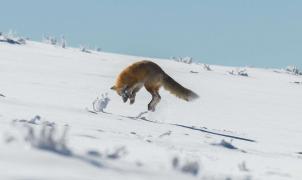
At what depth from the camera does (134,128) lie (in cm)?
820

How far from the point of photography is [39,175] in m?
3.10

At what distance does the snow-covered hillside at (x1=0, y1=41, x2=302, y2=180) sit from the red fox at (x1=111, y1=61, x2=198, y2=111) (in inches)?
14.9

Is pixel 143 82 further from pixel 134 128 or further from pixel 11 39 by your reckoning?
pixel 11 39

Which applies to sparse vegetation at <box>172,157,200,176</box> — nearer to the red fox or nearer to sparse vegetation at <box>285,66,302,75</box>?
the red fox

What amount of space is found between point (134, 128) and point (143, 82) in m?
3.76

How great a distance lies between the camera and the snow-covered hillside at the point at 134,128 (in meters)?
3.58

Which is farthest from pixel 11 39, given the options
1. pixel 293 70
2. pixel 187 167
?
pixel 187 167

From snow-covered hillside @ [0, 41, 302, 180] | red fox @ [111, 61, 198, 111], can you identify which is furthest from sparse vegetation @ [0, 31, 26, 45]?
red fox @ [111, 61, 198, 111]

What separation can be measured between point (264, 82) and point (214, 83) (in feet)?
11.8

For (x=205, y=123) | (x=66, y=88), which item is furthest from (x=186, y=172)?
(x=66, y=88)

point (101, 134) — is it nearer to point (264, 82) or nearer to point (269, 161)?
point (269, 161)

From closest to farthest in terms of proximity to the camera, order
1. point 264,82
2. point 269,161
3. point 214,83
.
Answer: point 269,161 → point 214,83 → point 264,82

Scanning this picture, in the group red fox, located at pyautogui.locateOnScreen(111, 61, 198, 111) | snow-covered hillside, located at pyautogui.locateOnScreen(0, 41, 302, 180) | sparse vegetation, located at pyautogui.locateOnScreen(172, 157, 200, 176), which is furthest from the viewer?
red fox, located at pyautogui.locateOnScreen(111, 61, 198, 111)

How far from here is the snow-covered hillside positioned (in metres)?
3.58
